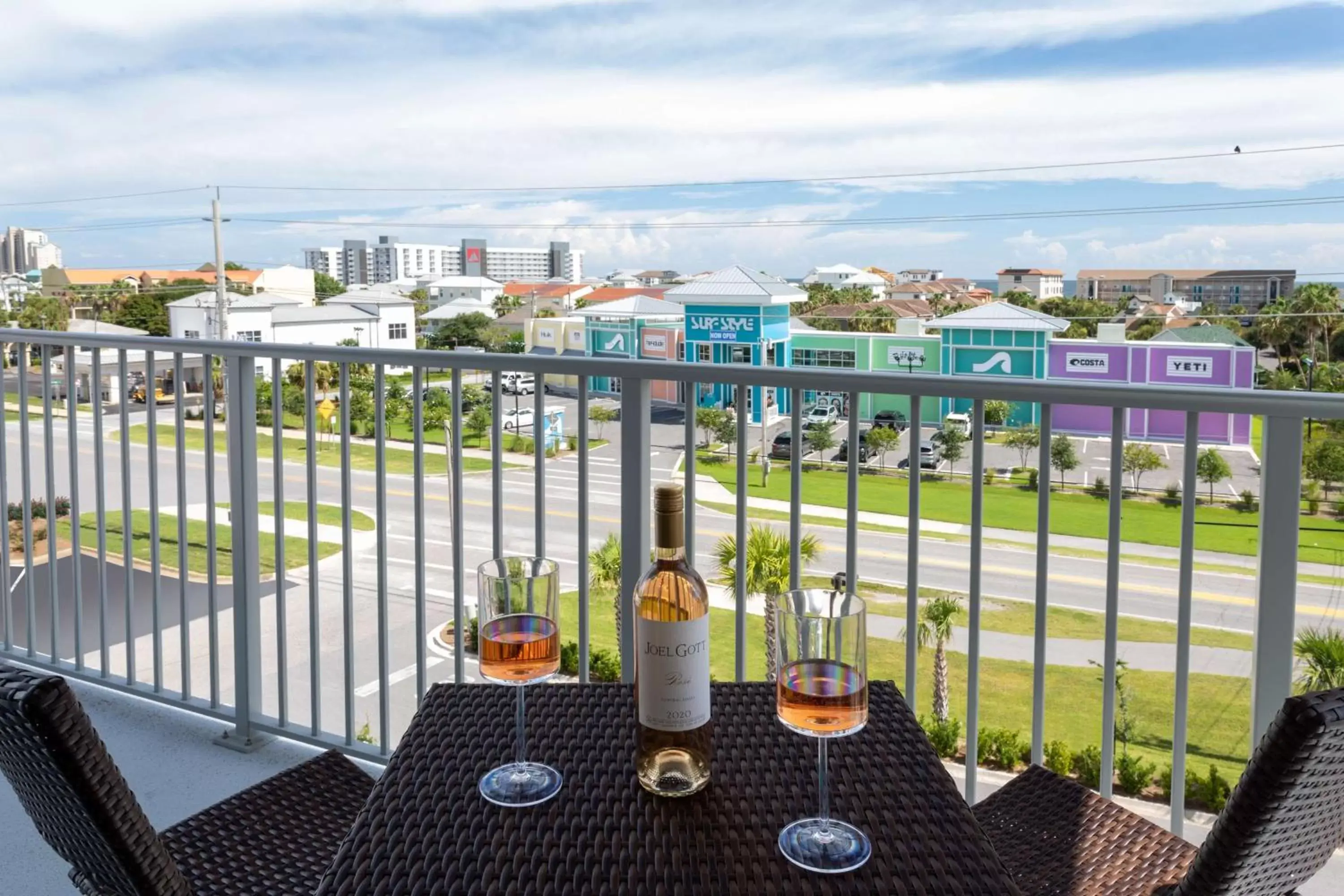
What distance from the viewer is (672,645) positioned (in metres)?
0.92

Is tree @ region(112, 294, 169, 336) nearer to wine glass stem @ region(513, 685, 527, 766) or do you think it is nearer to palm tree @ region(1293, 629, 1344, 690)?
palm tree @ region(1293, 629, 1344, 690)

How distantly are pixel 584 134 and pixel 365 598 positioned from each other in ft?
80.0

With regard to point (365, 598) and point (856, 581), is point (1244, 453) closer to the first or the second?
point (856, 581)

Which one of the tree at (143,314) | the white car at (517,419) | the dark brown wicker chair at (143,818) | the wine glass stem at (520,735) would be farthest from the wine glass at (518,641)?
the tree at (143,314)

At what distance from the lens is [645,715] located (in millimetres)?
952

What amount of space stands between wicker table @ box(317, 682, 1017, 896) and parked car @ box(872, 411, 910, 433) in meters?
0.85

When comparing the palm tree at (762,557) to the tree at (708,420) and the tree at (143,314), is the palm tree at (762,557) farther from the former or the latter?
the tree at (143,314)

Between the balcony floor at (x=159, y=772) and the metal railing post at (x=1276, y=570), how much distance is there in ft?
1.27

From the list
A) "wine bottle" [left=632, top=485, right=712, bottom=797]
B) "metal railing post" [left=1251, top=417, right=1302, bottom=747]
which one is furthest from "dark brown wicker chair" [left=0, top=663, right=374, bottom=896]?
"metal railing post" [left=1251, top=417, right=1302, bottom=747]

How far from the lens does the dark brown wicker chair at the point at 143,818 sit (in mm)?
912

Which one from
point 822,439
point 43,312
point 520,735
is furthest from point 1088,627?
point 43,312

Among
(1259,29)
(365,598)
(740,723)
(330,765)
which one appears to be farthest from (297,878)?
(1259,29)

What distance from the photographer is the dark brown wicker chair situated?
91cm

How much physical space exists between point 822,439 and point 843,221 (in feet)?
139
